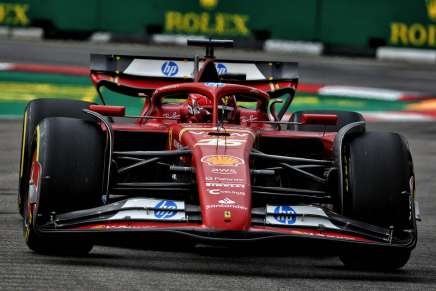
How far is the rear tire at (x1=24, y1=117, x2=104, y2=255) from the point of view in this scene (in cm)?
754

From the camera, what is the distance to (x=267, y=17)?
83.8ft

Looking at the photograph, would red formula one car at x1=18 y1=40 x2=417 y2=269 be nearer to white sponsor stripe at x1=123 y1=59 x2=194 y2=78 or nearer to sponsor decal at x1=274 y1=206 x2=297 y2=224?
sponsor decal at x1=274 y1=206 x2=297 y2=224

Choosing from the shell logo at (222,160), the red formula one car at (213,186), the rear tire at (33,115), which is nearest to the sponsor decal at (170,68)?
the rear tire at (33,115)

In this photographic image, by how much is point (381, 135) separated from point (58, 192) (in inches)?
81.6

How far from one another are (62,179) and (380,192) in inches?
75.4

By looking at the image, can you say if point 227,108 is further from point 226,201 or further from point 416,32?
point 416,32

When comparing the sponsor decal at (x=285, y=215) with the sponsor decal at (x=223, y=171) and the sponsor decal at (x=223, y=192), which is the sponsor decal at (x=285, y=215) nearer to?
the sponsor decal at (x=223, y=192)

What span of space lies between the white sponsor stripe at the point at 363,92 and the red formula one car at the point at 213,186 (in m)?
11.5

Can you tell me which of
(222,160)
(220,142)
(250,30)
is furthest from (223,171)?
(250,30)

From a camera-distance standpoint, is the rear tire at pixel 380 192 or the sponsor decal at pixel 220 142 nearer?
the rear tire at pixel 380 192

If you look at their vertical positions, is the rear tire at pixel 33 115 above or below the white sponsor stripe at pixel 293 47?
above

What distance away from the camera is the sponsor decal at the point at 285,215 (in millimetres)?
7352

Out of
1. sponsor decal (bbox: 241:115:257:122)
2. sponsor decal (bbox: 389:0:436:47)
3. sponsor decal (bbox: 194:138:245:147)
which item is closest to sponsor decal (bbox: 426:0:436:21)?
sponsor decal (bbox: 389:0:436:47)

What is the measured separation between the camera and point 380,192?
7734 millimetres
